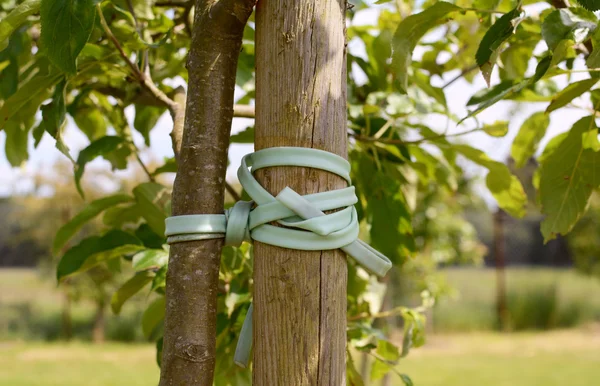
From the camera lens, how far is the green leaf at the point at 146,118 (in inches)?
60.9

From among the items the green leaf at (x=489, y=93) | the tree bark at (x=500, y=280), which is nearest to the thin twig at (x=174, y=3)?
the green leaf at (x=489, y=93)

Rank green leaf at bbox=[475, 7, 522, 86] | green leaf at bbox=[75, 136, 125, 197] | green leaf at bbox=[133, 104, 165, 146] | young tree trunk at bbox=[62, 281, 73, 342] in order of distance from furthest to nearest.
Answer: young tree trunk at bbox=[62, 281, 73, 342]
green leaf at bbox=[133, 104, 165, 146]
green leaf at bbox=[75, 136, 125, 197]
green leaf at bbox=[475, 7, 522, 86]

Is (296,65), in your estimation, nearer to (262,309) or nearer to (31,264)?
(262,309)

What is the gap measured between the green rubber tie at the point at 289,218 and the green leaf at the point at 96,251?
0.38 metres

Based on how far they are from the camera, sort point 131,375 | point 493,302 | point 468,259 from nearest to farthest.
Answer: point 131,375 → point 468,259 → point 493,302

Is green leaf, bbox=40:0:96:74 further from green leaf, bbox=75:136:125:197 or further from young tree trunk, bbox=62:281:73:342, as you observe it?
young tree trunk, bbox=62:281:73:342

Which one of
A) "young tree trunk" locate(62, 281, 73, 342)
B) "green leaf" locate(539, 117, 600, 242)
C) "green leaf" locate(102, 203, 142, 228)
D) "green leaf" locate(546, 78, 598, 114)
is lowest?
"young tree trunk" locate(62, 281, 73, 342)

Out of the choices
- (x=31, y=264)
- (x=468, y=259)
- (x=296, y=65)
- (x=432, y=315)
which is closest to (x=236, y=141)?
(x=296, y=65)

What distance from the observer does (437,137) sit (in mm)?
1314

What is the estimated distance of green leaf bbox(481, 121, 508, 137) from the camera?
1.27m

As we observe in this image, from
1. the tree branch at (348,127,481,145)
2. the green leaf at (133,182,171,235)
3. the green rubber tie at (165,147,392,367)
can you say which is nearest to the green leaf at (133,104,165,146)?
the green leaf at (133,182,171,235)

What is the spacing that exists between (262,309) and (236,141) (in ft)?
1.98

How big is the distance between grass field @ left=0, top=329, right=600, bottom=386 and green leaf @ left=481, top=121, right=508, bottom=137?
15.9 feet

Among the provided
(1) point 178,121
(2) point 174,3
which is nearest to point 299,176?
(1) point 178,121
